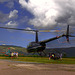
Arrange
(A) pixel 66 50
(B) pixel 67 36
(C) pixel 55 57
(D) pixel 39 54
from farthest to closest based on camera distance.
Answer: (A) pixel 66 50
(D) pixel 39 54
(B) pixel 67 36
(C) pixel 55 57

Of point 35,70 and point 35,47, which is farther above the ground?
point 35,47

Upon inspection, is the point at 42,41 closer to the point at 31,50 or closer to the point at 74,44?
the point at 31,50

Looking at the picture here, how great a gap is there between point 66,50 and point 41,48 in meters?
13.0

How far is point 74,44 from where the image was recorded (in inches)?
2004

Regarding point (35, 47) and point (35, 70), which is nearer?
point (35, 70)

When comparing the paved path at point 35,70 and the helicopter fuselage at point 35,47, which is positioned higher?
the helicopter fuselage at point 35,47

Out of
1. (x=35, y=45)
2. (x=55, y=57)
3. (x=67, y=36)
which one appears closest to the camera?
(x=55, y=57)

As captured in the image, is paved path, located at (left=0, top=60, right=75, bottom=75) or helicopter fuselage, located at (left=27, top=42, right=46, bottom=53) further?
helicopter fuselage, located at (left=27, top=42, right=46, bottom=53)

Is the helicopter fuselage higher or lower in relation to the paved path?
higher

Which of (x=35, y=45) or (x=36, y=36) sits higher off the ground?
(x=36, y=36)

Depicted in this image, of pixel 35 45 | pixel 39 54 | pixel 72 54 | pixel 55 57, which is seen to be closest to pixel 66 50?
pixel 72 54

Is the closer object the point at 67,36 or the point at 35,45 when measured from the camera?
the point at 67,36

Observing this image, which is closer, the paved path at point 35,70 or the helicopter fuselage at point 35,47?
the paved path at point 35,70

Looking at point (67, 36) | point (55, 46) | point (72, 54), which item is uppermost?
point (67, 36)
